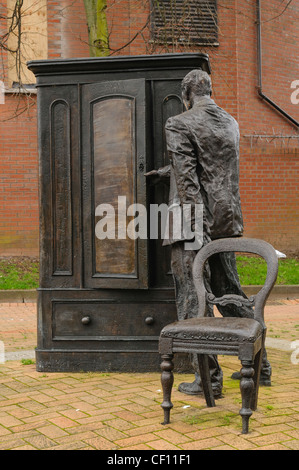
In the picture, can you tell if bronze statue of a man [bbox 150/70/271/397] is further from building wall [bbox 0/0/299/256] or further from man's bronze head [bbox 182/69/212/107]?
building wall [bbox 0/0/299/256]

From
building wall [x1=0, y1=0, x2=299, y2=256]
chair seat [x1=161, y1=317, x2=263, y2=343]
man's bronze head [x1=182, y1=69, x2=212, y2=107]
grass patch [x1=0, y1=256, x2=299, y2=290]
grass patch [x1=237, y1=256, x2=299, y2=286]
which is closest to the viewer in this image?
chair seat [x1=161, y1=317, x2=263, y2=343]

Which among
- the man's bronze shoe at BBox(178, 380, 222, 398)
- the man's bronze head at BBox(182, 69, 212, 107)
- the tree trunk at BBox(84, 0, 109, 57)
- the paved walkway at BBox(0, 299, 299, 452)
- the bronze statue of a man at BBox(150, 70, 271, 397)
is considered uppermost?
the tree trunk at BBox(84, 0, 109, 57)

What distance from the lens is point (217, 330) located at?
3885mm

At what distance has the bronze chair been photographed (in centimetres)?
382

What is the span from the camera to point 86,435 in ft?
12.7

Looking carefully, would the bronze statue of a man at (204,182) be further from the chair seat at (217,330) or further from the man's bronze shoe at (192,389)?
the chair seat at (217,330)

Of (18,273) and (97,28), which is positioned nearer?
(97,28)

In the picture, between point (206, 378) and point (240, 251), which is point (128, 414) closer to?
point (206, 378)

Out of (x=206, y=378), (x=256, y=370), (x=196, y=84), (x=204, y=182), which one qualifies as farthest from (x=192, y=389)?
(x=196, y=84)

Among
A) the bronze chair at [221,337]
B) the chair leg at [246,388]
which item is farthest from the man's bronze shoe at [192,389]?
the chair leg at [246,388]

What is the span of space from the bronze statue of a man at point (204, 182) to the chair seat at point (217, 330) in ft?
2.06

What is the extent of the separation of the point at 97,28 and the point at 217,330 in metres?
8.21

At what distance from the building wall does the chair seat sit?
31.9ft

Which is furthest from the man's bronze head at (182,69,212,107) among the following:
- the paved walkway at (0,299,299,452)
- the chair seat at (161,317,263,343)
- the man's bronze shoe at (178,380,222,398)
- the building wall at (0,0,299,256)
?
the building wall at (0,0,299,256)
